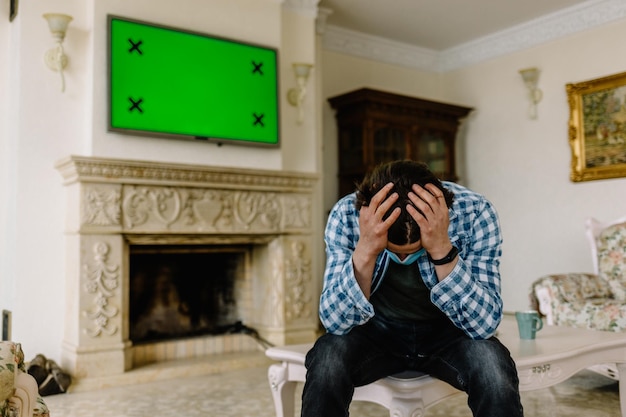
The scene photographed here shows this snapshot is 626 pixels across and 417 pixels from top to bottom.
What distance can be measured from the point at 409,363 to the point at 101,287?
82.6 inches

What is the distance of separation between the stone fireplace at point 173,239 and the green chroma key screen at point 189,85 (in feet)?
0.84

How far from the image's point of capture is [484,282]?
1495 mm

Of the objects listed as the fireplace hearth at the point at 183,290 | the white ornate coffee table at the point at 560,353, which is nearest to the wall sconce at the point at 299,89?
the fireplace hearth at the point at 183,290

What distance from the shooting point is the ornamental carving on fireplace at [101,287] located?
3117mm

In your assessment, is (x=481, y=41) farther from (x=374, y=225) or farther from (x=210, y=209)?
(x=374, y=225)

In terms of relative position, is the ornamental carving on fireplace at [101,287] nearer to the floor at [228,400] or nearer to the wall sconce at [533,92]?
the floor at [228,400]

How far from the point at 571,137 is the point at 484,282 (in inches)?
137

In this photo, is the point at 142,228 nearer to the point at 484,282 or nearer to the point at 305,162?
the point at 305,162

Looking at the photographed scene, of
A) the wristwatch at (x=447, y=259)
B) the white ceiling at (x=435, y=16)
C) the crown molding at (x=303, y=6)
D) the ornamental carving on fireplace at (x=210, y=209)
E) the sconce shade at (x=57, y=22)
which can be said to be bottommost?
the wristwatch at (x=447, y=259)

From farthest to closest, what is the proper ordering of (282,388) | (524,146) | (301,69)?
(524,146)
(301,69)
(282,388)

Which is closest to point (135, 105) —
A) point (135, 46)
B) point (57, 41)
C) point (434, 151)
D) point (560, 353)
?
point (135, 46)

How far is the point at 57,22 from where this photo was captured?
315 centimetres

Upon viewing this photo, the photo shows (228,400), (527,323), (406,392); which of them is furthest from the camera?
(228,400)

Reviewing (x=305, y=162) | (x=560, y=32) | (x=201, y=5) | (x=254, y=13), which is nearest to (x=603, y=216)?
(x=560, y=32)
